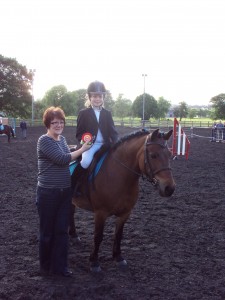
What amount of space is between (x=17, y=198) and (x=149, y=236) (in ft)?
12.5

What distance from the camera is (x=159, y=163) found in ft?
12.8

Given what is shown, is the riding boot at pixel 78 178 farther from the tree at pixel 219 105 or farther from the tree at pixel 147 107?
the tree at pixel 219 105

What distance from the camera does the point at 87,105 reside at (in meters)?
4.87

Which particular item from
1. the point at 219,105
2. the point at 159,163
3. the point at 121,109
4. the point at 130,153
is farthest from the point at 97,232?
the point at 121,109

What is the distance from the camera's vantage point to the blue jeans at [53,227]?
4.16 meters

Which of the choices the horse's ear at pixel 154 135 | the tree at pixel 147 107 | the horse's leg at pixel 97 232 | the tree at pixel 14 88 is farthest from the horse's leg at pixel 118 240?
the tree at pixel 147 107

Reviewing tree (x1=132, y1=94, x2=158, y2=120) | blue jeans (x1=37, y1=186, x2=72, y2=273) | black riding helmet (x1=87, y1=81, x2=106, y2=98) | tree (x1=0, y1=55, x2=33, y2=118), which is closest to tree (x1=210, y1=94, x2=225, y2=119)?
tree (x1=132, y1=94, x2=158, y2=120)

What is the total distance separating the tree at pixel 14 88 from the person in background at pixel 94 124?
52682 mm

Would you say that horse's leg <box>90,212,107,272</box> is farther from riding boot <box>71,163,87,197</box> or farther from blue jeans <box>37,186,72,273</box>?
riding boot <box>71,163,87,197</box>

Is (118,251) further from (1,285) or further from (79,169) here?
(1,285)

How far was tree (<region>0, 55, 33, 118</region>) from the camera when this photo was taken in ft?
181

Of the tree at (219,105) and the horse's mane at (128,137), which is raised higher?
the tree at (219,105)

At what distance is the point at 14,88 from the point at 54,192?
54.1m

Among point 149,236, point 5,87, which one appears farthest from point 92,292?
point 5,87
